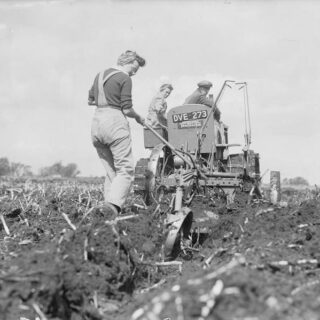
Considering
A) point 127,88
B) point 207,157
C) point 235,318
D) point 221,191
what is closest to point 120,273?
point 235,318

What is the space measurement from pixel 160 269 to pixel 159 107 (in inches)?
153

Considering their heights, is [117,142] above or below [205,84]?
below

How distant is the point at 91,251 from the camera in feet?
12.5

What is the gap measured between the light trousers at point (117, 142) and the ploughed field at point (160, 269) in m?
0.46

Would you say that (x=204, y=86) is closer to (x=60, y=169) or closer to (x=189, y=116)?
(x=189, y=116)

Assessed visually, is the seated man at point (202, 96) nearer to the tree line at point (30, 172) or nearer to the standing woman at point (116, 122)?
the standing woman at point (116, 122)

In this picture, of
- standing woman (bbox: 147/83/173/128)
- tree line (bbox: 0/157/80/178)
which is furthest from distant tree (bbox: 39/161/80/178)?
standing woman (bbox: 147/83/173/128)

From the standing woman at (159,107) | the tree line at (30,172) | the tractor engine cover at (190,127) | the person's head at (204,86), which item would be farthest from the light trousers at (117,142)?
the tree line at (30,172)

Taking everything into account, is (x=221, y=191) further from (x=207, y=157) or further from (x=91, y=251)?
(x=91, y=251)

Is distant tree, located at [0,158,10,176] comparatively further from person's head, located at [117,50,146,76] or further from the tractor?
person's head, located at [117,50,146,76]

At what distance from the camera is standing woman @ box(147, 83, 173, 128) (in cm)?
809

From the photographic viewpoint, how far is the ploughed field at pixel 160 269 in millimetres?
2588

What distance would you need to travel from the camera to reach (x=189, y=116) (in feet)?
25.8

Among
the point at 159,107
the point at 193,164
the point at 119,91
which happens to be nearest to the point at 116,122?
the point at 119,91
